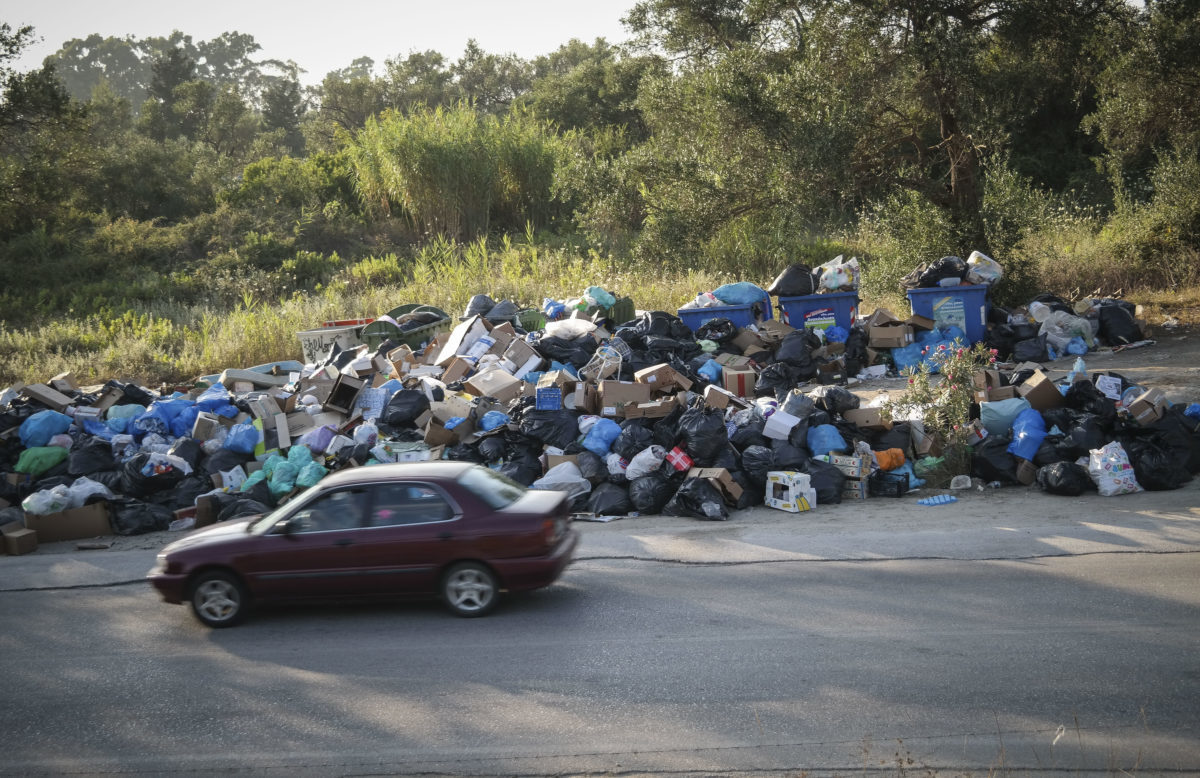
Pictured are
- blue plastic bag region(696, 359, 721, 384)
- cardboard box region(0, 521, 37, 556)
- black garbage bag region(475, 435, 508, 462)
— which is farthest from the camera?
blue plastic bag region(696, 359, 721, 384)

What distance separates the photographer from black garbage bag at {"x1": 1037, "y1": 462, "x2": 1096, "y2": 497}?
29.9ft

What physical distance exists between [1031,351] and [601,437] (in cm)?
746

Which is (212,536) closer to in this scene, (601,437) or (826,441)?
(601,437)

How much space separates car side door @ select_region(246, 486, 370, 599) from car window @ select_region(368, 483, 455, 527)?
10cm

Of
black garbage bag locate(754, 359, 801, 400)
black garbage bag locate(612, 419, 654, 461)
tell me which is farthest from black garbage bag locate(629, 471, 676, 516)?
black garbage bag locate(754, 359, 801, 400)

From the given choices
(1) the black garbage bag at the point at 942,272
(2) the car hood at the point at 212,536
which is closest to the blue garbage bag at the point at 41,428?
(2) the car hood at the point at 212,536

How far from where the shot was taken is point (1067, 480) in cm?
912

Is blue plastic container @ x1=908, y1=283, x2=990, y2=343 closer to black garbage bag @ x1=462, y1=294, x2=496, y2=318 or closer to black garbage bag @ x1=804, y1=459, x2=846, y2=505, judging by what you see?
black garbage bag @ x1=804, y1=459, x2=846, y2=505

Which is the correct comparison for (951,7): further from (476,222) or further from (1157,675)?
(476,222)

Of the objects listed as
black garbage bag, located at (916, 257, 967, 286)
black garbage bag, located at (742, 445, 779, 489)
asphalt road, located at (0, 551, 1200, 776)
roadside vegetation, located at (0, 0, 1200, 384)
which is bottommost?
asphalt road, located at (0, 551, 1200, 776)

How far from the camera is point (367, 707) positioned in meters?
5.33

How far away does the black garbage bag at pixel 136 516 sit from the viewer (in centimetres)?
1056

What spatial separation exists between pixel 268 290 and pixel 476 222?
266 inches

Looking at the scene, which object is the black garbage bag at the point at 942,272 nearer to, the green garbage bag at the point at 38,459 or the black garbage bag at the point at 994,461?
the black garbage bag at the point at 994,461
